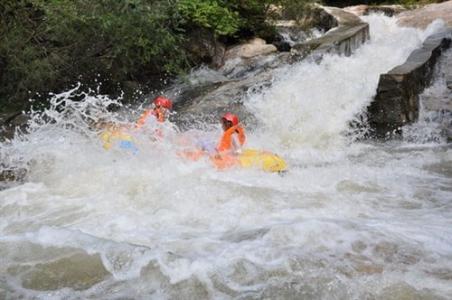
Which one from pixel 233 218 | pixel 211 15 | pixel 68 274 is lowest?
pixel 233 218

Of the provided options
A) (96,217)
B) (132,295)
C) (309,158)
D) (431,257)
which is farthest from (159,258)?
(309,158)

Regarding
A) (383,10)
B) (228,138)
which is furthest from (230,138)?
(383,10)

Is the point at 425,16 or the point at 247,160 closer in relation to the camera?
the point at 247,160

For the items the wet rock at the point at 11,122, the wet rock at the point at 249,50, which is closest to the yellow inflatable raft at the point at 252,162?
the wet rock at the point at 11,122

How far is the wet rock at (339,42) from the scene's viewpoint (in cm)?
1057

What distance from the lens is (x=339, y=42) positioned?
10781 millimetres

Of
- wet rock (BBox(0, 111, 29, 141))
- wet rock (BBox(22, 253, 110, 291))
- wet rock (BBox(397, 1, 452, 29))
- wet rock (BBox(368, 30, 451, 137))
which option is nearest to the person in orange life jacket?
wet rock (BBox(368, 30, 451, 137))

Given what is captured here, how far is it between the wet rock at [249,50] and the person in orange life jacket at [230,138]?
221 inches

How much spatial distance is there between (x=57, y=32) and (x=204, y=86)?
9.20 ft

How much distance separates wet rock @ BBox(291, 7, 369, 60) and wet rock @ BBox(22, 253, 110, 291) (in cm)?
739

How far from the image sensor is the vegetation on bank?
9.51 metres

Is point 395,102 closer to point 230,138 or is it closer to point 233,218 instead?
point 230,138

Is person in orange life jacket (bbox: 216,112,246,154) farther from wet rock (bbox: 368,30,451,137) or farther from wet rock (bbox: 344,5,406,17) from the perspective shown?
wet rock (bbox: 344,5,406,17)

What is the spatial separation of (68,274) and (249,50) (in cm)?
909
